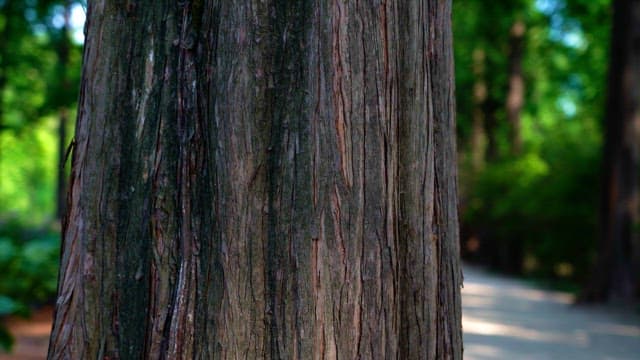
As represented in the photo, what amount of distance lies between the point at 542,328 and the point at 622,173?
410 cm

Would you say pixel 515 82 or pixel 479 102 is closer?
pixel 515 82

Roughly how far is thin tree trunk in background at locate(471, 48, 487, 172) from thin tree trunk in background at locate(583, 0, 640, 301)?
62.3 feet

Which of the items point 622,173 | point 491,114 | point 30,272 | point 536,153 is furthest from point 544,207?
point 491,114

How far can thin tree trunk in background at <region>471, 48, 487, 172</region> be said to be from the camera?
117 ft

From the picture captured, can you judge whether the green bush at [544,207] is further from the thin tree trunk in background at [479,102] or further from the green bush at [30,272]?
the green bush at [30,272]

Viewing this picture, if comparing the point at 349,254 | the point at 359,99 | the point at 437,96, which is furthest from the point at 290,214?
the point at 437,96

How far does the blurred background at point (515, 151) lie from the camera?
14719 millimetres

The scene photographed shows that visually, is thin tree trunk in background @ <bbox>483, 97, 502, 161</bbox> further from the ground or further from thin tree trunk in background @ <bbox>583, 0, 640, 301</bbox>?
thin tree trunk in background @ <bbox>583, 0, 640, 301</bbox>

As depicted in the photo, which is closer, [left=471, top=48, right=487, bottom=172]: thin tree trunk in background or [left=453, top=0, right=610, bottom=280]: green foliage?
[left=453, top=0, right=610, bottom=280]: green foliage

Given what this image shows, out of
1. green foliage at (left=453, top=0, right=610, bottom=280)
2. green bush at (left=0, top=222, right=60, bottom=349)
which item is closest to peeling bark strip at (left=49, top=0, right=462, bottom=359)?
green bush at (left=0, top=222, right=60, bottom=349)

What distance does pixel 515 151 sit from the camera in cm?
2778

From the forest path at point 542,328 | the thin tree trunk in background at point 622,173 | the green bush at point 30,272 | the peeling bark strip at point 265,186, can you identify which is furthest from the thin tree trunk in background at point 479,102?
the peeling bark strip at point 265,186

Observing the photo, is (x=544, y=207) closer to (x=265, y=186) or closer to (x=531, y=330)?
(x=531, y=330)

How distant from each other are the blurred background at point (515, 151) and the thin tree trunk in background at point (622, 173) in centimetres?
2
